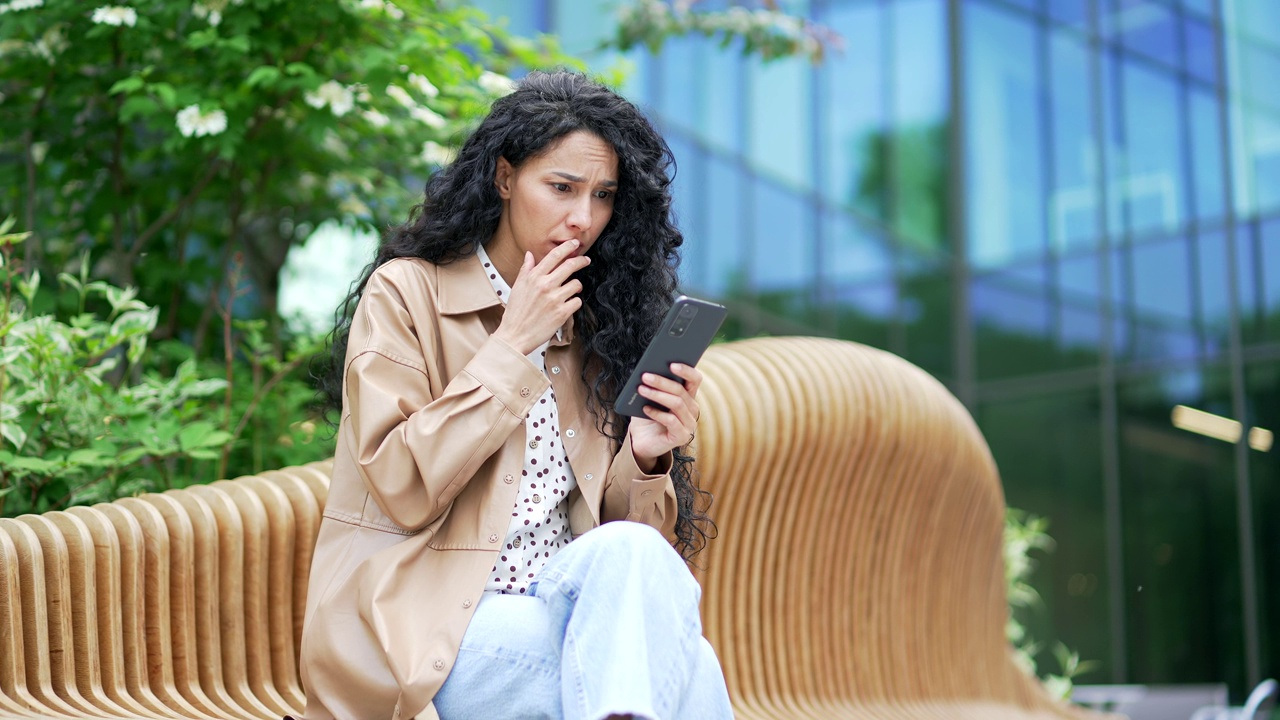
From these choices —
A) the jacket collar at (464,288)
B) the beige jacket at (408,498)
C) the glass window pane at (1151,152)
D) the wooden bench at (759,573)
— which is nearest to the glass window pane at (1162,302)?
the glass window pane at (1151,152)

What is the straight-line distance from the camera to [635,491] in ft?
8.22

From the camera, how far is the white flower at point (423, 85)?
13.2 feet

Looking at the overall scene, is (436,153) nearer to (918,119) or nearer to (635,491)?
(635,491)

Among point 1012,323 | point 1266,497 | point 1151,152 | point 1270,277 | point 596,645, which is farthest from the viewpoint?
point 1012,323

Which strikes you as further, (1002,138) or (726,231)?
(1002,138)

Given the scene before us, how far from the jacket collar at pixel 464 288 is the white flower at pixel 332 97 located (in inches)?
63.1

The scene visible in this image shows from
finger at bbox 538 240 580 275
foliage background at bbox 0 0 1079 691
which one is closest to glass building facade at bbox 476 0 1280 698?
foliage background at bbox 0 0 1079 691

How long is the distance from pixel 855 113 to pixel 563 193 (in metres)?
11.2

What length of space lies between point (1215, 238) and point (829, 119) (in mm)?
3897

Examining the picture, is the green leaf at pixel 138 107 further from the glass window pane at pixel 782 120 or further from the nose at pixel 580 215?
the glass window pane at pixel 782 120

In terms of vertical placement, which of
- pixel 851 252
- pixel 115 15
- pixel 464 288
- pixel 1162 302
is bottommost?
pixel 1162 302

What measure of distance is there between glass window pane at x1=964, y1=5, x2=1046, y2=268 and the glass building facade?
0.08ft

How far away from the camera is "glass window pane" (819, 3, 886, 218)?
1312cm

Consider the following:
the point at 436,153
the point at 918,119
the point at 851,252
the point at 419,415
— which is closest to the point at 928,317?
the point at 851,252
